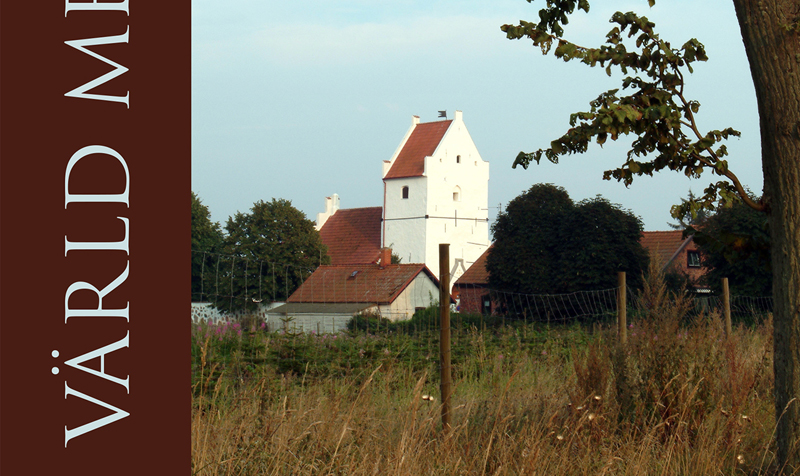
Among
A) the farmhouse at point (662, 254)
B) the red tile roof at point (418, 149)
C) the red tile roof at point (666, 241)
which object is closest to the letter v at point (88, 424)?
the farmhouse at point (662, 254)

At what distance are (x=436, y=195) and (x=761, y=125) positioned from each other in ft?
174

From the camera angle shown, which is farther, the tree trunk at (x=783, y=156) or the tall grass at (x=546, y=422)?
the tree trunk at (x=783, y=156)

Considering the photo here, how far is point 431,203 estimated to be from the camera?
187 ft

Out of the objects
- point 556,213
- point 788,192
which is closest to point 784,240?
point 788,192

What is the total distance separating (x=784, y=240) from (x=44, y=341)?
3.85 metres

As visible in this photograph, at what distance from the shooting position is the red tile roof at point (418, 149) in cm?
5753

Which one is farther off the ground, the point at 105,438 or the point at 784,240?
the point at 784,240

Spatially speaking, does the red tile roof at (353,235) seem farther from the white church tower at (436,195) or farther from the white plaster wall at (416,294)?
the white plaster wall at (416,294)

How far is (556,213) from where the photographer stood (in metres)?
30.4

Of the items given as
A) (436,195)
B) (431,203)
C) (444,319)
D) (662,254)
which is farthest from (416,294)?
(444,319)

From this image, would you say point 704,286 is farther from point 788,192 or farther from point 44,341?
point 44,341

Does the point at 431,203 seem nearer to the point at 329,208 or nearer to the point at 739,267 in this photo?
the point at 329,208

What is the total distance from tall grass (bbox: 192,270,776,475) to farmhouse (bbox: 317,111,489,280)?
162 feet

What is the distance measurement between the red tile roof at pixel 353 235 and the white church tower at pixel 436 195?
5.53 ft
